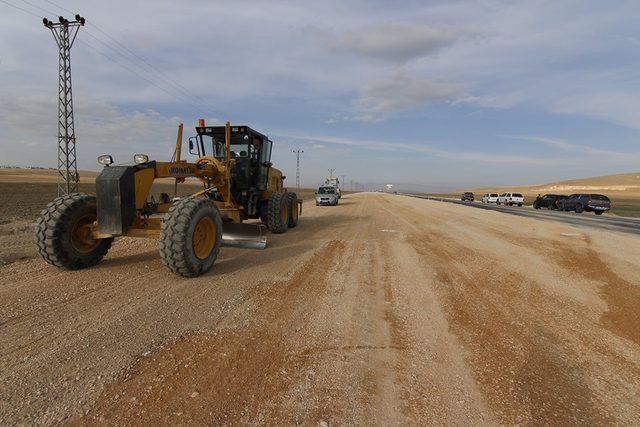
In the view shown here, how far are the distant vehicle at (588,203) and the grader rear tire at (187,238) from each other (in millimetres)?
32971


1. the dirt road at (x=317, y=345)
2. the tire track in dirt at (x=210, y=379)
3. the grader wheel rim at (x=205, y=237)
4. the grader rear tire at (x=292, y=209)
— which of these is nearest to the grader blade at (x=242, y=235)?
the dirt road at (x=317, y=345)

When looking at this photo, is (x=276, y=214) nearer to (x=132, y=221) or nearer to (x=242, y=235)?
(x=242, y=235)

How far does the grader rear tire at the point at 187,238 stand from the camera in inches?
221

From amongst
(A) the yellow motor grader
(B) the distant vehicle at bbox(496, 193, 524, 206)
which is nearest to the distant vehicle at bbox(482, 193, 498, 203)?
(B) the distant vehicle at bbox(496, 193, 524, 206)

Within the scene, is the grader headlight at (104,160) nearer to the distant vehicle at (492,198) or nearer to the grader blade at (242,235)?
the grader blade at (242,235)

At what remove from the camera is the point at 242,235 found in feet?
29.6

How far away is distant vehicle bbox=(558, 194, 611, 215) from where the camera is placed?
2906 centimetres

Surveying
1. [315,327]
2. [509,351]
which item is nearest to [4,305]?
[315,327]

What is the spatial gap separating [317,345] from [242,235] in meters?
Answer: 5.70

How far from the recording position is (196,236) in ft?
20.5

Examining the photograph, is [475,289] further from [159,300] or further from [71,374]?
[71,374]

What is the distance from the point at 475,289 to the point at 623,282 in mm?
2976

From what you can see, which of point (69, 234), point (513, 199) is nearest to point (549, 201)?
point (513, 199)

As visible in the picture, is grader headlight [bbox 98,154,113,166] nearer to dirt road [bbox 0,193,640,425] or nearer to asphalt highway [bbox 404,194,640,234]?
dirt road [bbox 0,193,640,425]
